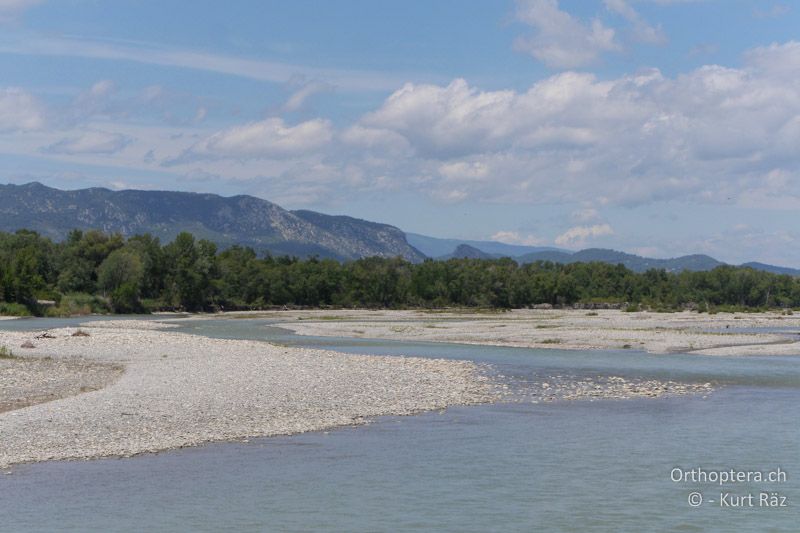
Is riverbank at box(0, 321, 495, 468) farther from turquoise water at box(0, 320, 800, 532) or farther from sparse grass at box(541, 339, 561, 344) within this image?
sparse grass at box(541, 339, 561, 344)

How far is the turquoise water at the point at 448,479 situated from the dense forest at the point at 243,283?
339 feet

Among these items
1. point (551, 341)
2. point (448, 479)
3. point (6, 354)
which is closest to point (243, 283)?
point (551, 341)

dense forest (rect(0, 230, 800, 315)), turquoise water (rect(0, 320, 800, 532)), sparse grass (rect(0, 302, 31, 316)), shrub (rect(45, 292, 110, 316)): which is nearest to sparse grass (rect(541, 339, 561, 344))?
turquoise water (rect(0, 320, 800, 532))

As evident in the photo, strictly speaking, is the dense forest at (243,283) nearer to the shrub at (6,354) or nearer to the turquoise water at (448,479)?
the shrub at (6,354)

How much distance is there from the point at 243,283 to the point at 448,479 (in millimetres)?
154112

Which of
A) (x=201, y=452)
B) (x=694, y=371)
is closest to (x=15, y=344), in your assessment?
(x=201, y=452)

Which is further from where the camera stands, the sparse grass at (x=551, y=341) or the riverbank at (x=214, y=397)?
the sparse grass at (x=551, y=341)

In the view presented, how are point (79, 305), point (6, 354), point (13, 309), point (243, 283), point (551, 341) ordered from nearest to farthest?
point (6, 354) → point (551, 341) → point (13, 309) → point (79, 305) → point (243, 283)

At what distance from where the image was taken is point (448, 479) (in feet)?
68.8

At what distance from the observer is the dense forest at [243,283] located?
139 meters

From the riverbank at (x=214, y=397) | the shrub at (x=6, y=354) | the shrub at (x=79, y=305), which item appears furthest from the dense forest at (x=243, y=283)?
the riverbank at (x=214, y=397)

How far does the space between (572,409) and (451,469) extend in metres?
11.0

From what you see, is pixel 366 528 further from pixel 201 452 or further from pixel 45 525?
pixel 201 452

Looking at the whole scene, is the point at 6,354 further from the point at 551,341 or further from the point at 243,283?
the point at 243,283
